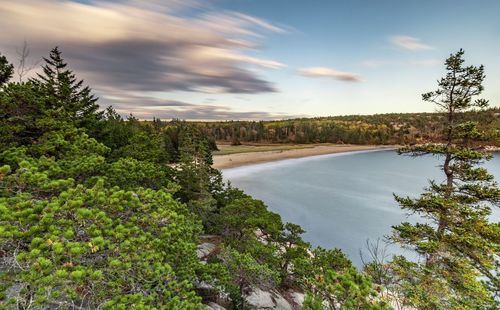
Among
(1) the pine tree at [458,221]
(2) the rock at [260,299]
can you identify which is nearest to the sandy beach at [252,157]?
(2) the rock at [260,299]

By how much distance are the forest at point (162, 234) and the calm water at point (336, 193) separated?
14892 mm

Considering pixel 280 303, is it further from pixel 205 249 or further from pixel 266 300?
pixel 205 249

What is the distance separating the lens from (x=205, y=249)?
59.2 feet

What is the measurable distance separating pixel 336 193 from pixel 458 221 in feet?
138

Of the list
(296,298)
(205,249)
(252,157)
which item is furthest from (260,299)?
(252,157)

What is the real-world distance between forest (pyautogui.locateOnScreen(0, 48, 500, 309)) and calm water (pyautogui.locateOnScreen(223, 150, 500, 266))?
1489cm

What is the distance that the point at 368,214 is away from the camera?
40.1 meters

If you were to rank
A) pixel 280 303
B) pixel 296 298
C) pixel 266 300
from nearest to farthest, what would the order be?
pixel 266 300
pixel 280 303
pixel 296 298

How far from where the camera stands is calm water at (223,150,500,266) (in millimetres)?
33594

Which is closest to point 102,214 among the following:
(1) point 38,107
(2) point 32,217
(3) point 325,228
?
(2) point 32,217

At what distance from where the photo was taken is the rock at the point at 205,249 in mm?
16844

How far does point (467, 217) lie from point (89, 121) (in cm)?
2553

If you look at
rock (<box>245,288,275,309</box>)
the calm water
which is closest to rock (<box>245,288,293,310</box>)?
rock (<box>245,288,275,309</box>)

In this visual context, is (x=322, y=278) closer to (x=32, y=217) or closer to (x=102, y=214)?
(x=102, y=214)
